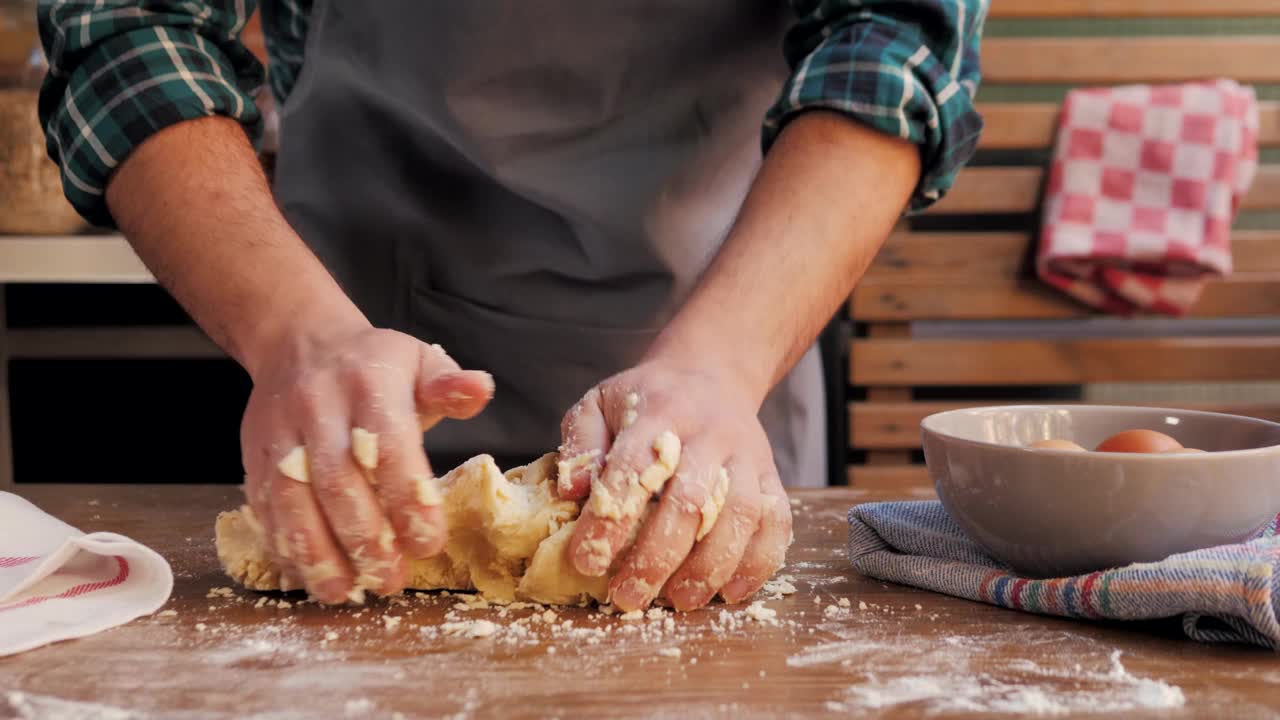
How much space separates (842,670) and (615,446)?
0.21m

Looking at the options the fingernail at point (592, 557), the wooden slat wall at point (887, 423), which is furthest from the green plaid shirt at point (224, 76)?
the wooden slat wall at point (887, 423)

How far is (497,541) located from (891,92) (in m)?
0.53

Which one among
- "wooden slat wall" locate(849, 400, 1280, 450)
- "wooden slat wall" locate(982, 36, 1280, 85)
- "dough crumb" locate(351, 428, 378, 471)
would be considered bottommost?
"wooden slat wall" locate(849, 400, 1280, 450)

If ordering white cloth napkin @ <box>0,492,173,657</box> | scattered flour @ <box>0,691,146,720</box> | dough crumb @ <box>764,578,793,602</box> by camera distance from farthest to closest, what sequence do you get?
dough crumb @ <box>764,578,793,602</box>
white cloth napkin @ <box>0,492,173,657</box>
scattered flour @ <box>0,691,146,720</box>

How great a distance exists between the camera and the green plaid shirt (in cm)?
97

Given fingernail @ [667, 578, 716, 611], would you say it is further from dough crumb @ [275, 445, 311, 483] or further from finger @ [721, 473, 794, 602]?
dough crumb @ [275, 445, 311, 483]

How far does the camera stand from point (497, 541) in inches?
29.7

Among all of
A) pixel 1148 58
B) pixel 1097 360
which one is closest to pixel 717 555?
pixel 1097 360

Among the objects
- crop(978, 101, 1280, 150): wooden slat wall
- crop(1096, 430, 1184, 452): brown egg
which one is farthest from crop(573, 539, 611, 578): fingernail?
crop(978, 101, 1280, 150): wooden slat wall

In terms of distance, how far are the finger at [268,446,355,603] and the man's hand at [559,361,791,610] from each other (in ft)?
0.51

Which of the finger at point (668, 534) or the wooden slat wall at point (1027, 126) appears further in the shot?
the wooden slat wall at point (1027, 126)

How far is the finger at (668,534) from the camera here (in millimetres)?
705

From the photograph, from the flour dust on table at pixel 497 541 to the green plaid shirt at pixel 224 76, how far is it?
405 millimetres

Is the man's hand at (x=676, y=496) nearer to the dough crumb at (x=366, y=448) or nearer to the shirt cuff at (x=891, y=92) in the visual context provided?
the dough crumb at (x=366, y=448)
